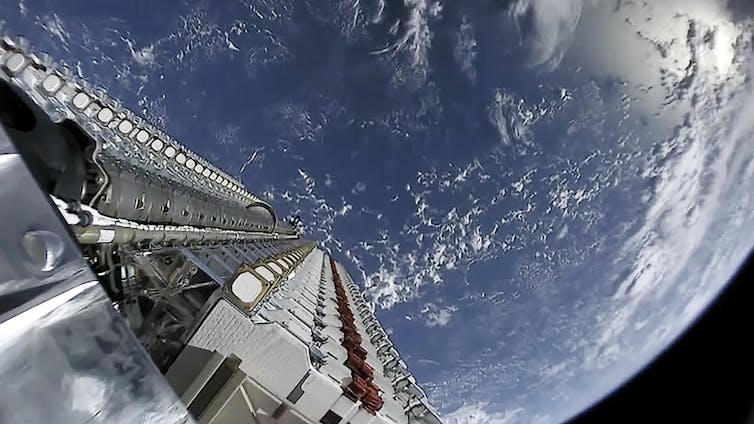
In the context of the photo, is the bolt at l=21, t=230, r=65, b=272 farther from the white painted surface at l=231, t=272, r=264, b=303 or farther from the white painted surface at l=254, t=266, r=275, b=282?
the white painted surface at l=254, t=266, r=275, b=282

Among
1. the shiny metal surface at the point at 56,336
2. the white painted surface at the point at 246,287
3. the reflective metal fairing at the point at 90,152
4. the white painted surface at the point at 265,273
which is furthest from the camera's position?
the white painted surface at the point at 265,273

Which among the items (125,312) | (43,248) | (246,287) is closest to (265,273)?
(246,287)

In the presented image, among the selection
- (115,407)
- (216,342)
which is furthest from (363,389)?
(115,407)

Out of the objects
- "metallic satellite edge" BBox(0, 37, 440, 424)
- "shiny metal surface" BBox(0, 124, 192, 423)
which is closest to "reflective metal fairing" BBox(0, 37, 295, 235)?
"metallic satellite edge" BBox(0, 37, 440, 424)

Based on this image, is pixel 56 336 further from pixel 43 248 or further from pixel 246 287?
pixel 246 287

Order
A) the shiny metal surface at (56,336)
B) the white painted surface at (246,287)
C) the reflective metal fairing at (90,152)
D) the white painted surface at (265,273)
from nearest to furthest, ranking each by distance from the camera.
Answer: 1. the shiny metal surface at (56,336)
2. the reflective metal fairing at (90,152)
3. the white painted surface at (246,287)
4. the white painted surface at (265,273)

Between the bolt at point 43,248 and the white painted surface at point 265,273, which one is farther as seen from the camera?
the white painted surface at point 265,273

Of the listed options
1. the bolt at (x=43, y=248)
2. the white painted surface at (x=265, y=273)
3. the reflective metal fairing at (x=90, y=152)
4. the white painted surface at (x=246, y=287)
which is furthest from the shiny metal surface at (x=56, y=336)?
the white painted surface at (x=265, y=273)

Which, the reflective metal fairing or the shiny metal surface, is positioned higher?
the reflective metal fairing

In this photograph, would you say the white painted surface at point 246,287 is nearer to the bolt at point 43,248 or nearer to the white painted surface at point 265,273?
the white painted surface at point 265,273
